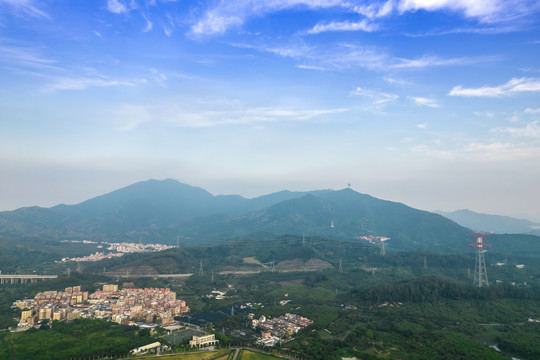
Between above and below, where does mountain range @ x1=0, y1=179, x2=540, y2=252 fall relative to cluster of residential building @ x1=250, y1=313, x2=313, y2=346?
above

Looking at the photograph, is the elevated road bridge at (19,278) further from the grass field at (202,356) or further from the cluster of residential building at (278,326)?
the grass field at (202,356)

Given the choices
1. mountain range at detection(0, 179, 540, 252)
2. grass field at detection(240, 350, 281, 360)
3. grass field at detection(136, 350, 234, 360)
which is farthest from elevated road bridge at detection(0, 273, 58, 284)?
mountain range at detection(0, 179, 540, 252)

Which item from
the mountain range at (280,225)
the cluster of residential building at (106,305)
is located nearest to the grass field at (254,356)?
the cluster of residential building at (106,305)

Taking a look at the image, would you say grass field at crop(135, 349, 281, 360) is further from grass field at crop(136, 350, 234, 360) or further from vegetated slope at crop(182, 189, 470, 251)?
vegetated slope at crop(182, 189, 470, 251)

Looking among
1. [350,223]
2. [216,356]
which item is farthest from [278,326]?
[350,223]

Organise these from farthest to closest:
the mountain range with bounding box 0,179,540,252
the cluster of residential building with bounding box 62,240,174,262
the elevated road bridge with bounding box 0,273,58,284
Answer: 1. the mountain range with bounding box 0,179,540,252
2. the cluster of residential building with bounding box 62,240,174,262
3. the elevated road bridge with bounding box 0,273,58,284

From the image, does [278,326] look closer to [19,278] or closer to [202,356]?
[202,356]

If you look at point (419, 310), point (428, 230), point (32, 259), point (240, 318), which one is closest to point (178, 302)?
point (240, 318)
